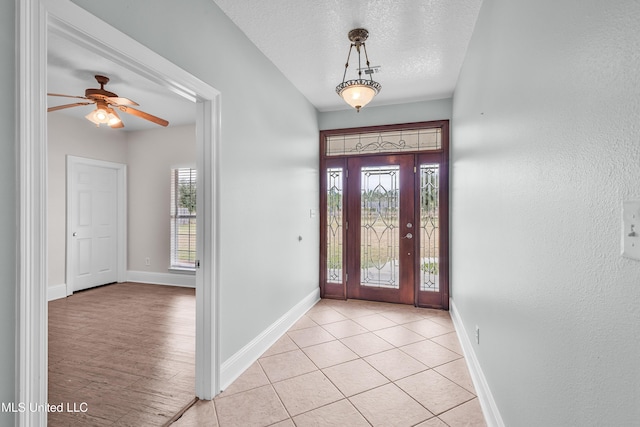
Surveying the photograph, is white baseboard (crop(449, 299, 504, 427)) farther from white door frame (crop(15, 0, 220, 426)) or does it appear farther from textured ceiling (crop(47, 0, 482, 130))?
textured ceiling (crop(47, 0, 482, 130))

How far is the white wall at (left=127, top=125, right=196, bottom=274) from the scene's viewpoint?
17.4 feet

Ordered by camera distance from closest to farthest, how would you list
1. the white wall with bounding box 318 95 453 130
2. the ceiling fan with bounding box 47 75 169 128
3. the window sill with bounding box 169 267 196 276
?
the ceiling fan with bounding box 47 75 169 128
the white wall with bounding box 318 95 453 130
the window sill with bounding box 169 267 196 276

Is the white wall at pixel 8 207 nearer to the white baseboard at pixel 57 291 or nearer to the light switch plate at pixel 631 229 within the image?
the light switch plate at pixel 631 229

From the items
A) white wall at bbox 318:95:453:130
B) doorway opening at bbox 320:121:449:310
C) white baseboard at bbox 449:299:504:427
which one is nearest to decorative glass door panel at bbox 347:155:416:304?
doorway opening at bbox 320:121:449:310

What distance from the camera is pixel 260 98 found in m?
2.81

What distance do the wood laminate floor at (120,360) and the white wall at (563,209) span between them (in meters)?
2.05

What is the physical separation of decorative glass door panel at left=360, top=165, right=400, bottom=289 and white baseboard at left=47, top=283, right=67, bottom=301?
449 cm

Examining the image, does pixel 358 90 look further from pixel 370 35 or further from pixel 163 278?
pixel 163 278

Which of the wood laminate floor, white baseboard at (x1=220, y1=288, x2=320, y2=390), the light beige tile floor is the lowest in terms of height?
the light beige tile floor

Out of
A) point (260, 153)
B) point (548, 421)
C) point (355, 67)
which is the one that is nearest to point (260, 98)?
point (260, 153)

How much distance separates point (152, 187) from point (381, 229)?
414 centimetres

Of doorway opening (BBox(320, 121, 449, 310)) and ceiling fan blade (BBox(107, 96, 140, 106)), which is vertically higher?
ceiling fan blade (BBox(107, 96, 140, 106))

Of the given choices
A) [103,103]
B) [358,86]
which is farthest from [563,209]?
[103,103]

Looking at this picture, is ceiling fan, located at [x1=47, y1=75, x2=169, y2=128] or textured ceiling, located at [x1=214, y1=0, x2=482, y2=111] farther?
ceiling fan, located at [x1=47, y1=75, x2=169, y2=128]
